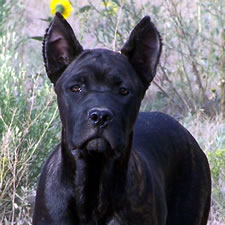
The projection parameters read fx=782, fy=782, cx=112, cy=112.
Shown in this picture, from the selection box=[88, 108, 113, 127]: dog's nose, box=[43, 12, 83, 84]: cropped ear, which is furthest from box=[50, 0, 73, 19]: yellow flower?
box=[88, 108, 113, 127]: dog's nose

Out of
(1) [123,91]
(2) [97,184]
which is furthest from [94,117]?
(2) [97,184]

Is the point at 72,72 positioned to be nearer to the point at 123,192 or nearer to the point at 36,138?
the point at 123,192

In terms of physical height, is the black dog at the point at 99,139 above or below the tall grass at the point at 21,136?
above

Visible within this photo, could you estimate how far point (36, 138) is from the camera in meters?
5.73

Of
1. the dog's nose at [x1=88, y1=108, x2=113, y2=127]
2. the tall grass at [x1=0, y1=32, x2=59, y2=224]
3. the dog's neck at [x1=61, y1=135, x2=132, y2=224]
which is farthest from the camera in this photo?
the tall grass at [x1=0, y1=32, x2=59, y2=224]

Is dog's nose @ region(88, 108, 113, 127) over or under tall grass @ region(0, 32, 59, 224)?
over

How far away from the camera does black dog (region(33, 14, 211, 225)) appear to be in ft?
11.9

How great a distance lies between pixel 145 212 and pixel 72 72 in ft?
2.55

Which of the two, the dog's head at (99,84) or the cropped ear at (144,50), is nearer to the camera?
the dog's head at (99,84)

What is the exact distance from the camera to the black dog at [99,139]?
3.62 meters

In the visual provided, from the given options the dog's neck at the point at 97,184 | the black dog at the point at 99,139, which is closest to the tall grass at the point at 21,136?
the black dog at the point at 99,139

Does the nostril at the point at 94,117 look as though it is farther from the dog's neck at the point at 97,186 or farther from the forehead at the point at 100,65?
the dog's neck at the point at 97,186

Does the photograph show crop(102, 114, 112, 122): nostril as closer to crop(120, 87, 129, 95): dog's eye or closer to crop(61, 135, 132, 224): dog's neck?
crop(120, 87, 129, 95): dog's eye

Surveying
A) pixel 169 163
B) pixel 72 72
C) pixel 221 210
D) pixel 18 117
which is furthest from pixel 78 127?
pixel 221 210
